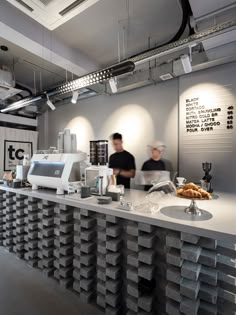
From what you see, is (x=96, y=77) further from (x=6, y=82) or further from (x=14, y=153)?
(x=14, y=153)

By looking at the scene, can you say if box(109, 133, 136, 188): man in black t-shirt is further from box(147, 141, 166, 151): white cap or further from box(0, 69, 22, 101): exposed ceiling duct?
box(0, 69, 22, 101): exposed ceiling duct

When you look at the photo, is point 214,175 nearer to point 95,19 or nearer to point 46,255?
point 46,255

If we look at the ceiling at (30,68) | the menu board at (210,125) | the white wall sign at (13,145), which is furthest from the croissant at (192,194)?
the white wall sign at (13,145)

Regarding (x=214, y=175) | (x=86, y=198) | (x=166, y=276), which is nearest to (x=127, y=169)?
(x=214, y=175)

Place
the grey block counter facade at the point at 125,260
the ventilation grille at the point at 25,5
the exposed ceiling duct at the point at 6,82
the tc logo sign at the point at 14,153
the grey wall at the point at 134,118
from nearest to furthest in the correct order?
1. the grey block counter facade at the point at 125,260
2. the ventilation grille at the point at 25,5
3. the exposed ceiling duct at the point at 6,82
4. the grey wall at the point at 134,118
5. the tc logo sign at the point at 14,153

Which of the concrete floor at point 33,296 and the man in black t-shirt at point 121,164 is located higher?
the man in black t-shirt at point 121,164

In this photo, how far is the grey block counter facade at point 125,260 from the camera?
1.27 metres

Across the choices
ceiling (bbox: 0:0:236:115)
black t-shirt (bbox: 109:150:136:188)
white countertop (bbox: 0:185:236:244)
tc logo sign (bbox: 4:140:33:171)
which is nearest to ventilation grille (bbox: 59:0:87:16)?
ceiling (bbox: 0:0:236:115)

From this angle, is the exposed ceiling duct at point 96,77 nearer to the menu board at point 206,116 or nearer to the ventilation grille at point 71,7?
the ventilation grille at point 71,7

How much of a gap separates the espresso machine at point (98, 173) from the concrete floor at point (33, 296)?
→ 1.10 m

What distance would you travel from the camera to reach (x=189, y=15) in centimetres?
238

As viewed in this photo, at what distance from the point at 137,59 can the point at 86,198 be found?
1825mm

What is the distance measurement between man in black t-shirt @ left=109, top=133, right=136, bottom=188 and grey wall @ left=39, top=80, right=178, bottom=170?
37 centimetres

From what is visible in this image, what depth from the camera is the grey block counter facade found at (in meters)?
1.27
